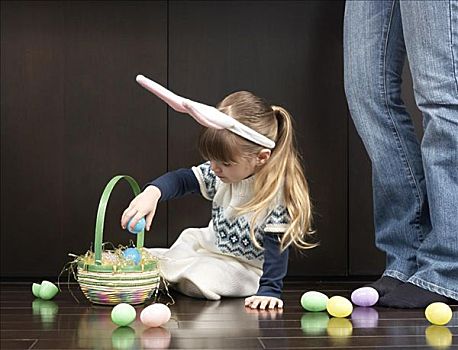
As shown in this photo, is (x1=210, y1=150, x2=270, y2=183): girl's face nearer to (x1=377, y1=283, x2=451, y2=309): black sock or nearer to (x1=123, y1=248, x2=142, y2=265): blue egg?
(x1=123, y1=248, x2=142, y2=265): blue egg

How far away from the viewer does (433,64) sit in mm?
2021

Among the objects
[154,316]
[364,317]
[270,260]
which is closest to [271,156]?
[270,260]

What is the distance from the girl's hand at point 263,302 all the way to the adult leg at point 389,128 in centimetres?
27

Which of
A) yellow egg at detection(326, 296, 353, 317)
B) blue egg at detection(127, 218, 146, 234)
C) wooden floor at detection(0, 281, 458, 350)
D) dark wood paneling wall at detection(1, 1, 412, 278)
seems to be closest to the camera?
wooden floor at detection(0, 281, 458, 350)

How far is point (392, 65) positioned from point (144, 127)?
72 centimetres

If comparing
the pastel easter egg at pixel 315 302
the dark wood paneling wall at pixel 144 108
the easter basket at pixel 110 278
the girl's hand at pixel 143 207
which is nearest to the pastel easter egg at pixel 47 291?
the easter basket at pixel 110 278

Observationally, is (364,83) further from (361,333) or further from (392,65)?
(361,333)

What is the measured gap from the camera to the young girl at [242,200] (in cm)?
210

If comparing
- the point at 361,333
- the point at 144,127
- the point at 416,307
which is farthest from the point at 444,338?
the point at 144,127

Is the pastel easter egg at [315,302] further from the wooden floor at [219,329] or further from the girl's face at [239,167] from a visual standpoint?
the girl's face at [239,167]

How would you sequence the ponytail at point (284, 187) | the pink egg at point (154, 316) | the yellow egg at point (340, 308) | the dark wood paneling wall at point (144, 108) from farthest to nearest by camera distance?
1. the dark wood paneling wall at point (144, 108)
2. the ponytail at point (284, 187)
3. the yellow egg at point (340, 308)
4. the pink egg at point (154, 316)

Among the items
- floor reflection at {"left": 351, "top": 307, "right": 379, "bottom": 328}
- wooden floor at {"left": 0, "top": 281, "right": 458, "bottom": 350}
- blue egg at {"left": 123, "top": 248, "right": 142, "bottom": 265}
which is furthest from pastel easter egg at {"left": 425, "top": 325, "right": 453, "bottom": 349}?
blue egg at {"left": 123, "top": 248, "right": 142, "bottom": 265}

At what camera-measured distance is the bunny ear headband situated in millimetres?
1937

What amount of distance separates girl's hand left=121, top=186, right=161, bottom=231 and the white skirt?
0.21 meters
